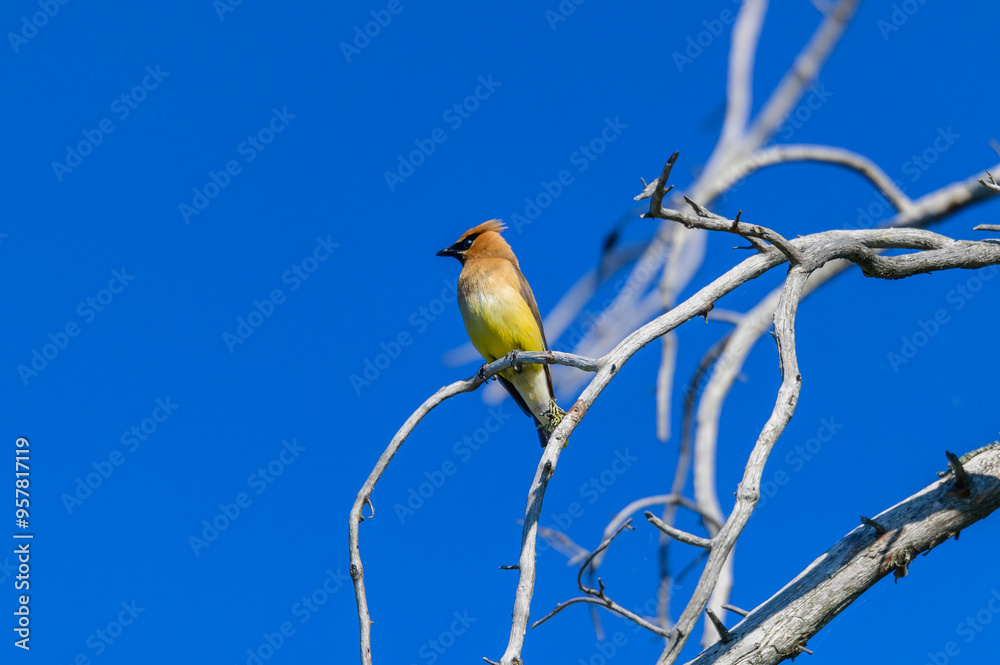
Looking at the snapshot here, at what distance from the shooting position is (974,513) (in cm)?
415

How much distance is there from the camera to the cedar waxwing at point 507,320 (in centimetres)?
695

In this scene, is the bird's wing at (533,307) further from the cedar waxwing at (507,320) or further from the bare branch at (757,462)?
the bare branch at (757,462)

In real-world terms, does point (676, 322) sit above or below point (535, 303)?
below

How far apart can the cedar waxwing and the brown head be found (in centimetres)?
3

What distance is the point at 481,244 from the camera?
8102 mm

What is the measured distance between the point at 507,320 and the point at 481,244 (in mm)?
1381

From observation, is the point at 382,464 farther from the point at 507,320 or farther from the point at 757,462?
the point at 507,320

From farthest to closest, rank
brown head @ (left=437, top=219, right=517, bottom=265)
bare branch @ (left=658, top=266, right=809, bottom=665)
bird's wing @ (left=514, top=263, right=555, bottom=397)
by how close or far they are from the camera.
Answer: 1. brown head @ (left=437, top=219, right=517, bottom=265)
2. bird's wing @ (left=514, top=263, right=555, bottom=397)
3. bare branch @ (left=658, top=266, right=809, bottom=665)

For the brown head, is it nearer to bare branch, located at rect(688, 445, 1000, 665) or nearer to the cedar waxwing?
the cedar waxwing

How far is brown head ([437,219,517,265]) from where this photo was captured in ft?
26.1

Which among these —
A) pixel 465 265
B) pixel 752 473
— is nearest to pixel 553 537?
pixel 465 265

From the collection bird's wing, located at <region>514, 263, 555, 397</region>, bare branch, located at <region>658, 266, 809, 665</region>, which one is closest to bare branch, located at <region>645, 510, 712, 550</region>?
bare branch, located at <region>658, 266, 809, 665</region>

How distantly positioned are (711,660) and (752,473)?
0.95m

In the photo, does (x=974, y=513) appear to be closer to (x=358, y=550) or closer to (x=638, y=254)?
(x=358, y=550)
